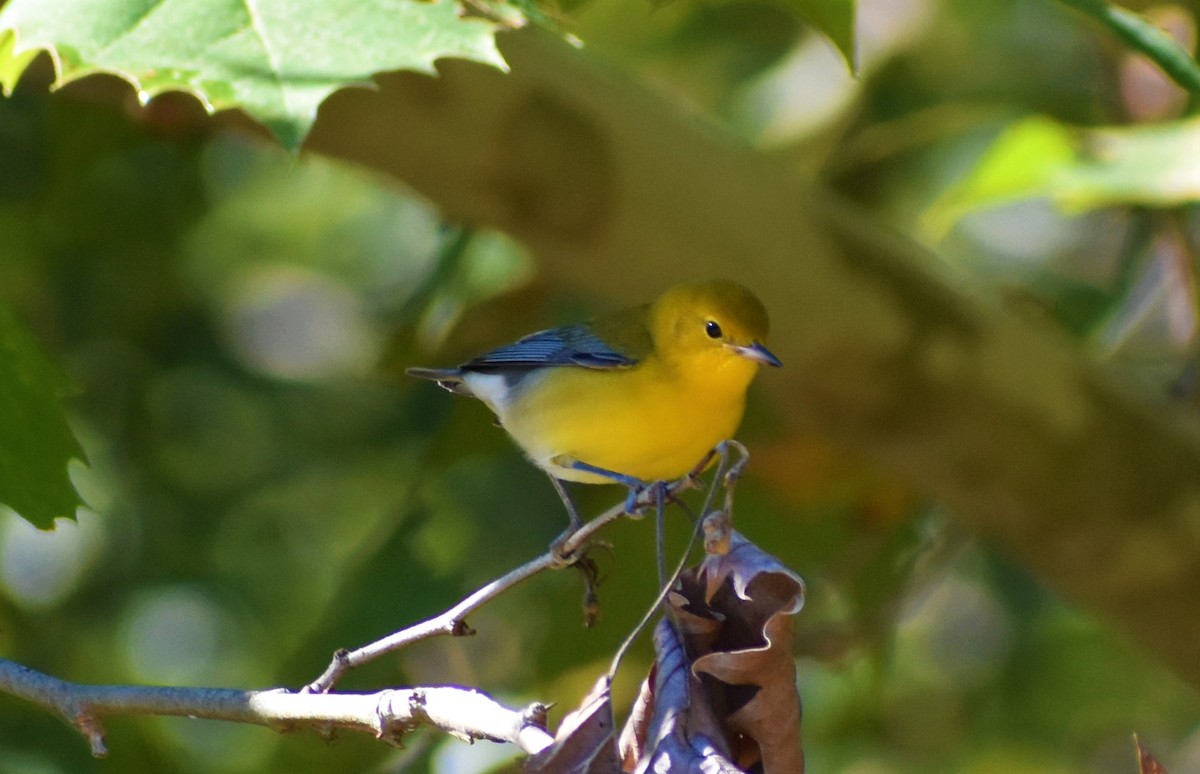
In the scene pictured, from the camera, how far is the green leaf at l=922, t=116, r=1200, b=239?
3.24m

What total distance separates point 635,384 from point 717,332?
242mm

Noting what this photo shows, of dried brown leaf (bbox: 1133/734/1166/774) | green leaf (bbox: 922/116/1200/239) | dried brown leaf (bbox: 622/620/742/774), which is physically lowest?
green leaf (bbox: 922/116/1200/239)

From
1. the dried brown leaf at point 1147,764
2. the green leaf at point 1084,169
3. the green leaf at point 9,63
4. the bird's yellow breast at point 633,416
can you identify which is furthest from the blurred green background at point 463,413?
the dried brown leaf at point 1147,764

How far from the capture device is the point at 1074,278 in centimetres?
579

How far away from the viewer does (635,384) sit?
3.16 metres

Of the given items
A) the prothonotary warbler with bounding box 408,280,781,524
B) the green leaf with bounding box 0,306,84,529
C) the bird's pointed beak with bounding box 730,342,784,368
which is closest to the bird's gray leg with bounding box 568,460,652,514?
the prothonotary warbler with bounding box 408,280,781,524

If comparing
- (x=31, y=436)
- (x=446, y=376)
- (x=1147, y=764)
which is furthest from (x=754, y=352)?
(x=1147, y=764)

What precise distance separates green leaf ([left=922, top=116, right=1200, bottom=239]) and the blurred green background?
0.01 metres

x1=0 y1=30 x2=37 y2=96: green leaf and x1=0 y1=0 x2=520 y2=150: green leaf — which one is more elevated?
x1=0 y1=0 x2=520 y2=150: green leaf

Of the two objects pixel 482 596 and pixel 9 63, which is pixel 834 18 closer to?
pixel 482 596

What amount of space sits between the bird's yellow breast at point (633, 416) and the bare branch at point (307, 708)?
125cm

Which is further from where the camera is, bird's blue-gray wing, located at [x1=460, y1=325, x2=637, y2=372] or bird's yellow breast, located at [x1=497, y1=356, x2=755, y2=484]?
bird's blue-gray wing, located at [x1=460, y1=325, x2=637, y2=372]

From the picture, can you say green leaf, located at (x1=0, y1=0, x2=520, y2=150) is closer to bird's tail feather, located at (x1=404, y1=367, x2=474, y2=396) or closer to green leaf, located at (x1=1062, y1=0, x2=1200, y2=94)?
green leaf, located at (x1=1062, y1=0, x2=1200, y2=94)

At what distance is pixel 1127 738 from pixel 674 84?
10.9 ft
